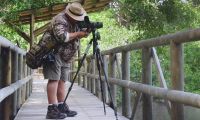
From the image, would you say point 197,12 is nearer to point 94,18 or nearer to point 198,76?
point 198,76

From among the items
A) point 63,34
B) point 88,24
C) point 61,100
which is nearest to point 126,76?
point 61,100

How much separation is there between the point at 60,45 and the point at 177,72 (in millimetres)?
1745

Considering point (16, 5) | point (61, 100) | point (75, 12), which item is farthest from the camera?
point (16, 5)

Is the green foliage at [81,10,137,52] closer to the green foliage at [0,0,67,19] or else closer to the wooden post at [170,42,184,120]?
the green foliage at [0,0,67,19]

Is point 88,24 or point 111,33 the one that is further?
point 111,33

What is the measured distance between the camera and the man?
4.89 meters

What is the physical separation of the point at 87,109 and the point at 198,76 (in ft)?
49.2

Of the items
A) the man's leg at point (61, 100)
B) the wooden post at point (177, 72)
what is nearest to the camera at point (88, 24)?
the man's leg at point (61, 100)

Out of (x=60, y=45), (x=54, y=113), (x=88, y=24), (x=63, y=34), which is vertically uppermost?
(x=88, y=24)

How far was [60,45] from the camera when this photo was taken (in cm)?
503

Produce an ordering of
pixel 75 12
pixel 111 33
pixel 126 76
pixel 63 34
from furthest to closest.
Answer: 1. pixel 111 33
2. pixel 126 76
3. pixel 75 12
4. pixel 63 34

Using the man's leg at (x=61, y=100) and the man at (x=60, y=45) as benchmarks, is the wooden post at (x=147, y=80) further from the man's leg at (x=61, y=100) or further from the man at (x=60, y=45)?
the man's leg at (x=61, y=100)

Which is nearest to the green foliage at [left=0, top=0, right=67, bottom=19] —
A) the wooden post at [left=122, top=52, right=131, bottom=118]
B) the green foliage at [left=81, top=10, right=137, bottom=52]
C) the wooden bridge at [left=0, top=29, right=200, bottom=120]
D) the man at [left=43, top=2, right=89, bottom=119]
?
the wooden bridge at [left=0, top=29, right=200, bottom=120]

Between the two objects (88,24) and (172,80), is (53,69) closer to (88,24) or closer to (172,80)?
(88,24)
